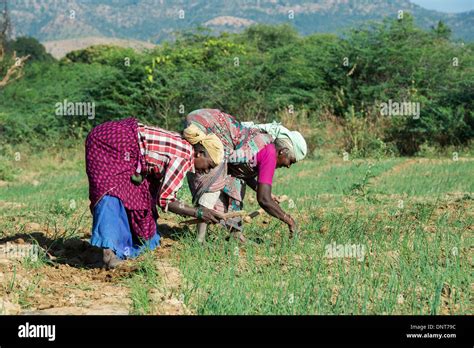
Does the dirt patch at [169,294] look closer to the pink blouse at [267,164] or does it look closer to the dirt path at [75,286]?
the dirt path at [75,286]

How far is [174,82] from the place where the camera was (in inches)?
681

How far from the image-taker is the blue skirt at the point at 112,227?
5035 millimetres

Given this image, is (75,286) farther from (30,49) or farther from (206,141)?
(30,49)

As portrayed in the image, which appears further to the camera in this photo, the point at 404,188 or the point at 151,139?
the point at 404,188

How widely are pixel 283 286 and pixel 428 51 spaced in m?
13.9

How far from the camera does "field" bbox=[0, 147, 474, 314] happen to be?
4.13m

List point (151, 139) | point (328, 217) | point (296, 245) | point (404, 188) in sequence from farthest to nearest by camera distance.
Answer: point (404, 188)
point (328, 217)
point (296, 245)
point (151, 139)

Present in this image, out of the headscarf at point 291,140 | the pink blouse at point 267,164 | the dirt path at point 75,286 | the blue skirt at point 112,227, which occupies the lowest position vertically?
the dirt path at point 75,286

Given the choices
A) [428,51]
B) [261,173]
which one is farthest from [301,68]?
[261,173]

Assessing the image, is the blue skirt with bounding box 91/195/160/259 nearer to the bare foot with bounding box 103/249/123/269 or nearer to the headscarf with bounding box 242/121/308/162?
the bare foot with bounding box 103/249/123/269

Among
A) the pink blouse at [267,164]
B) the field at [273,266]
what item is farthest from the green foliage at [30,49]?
the pink blouse at [267,164]

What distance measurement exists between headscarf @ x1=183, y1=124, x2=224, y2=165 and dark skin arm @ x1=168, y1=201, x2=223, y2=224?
1.12ft

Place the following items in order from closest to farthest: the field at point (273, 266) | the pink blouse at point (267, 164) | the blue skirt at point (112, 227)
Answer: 1. the field at point (273, 266)
2. the blue skirt at point (112, 227)
3. the pink blouse at point (267, 164)
